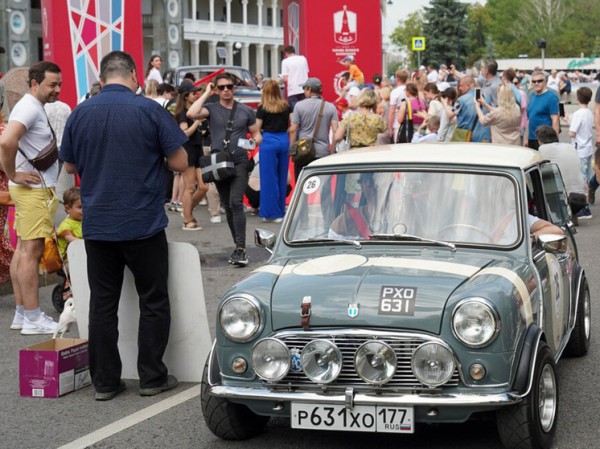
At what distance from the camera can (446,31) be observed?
311ft

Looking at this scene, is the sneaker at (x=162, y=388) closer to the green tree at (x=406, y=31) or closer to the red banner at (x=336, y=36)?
the red banner at (x=336, y=36)

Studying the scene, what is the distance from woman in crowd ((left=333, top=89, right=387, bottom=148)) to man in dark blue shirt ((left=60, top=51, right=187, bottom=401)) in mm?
7560

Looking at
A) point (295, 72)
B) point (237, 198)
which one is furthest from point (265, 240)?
point (295, 72)

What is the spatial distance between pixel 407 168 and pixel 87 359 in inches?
92.3

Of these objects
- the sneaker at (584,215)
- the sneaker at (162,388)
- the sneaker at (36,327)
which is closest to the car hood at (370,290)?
the sneaker at (162,388)

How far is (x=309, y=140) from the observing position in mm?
14555

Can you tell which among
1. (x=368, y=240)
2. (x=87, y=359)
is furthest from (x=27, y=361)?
(x=368, y=240)

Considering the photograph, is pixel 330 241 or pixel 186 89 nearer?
pixel 330 241

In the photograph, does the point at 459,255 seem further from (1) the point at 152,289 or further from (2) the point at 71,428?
(2) the point at 71,428

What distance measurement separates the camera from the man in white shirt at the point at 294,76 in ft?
70.0

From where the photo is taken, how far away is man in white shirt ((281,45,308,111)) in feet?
70.0

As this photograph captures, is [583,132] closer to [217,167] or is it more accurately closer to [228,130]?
[228,130]

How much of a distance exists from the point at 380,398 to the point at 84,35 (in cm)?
1206

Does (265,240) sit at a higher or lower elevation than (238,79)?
lower
